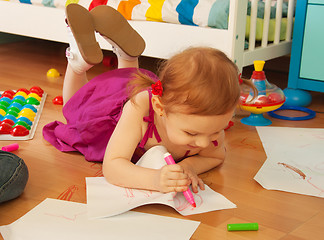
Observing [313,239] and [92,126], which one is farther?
[92,126]

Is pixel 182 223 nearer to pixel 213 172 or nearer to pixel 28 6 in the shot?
pixel 213 172

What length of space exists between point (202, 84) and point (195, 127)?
0.27 feet

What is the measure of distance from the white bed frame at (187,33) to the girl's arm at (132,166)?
56 cm

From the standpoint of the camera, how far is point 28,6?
6.68 feet

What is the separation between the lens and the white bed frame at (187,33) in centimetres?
146

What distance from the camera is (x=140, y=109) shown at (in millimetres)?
987

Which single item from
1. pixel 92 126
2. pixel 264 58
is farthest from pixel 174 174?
pixel 264 58

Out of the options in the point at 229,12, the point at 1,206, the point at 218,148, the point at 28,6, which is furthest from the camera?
the point at 28,6

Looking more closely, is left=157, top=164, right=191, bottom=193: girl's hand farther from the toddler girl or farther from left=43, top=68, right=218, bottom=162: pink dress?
left=43, top=68, right=218, bottom=162: pink dress

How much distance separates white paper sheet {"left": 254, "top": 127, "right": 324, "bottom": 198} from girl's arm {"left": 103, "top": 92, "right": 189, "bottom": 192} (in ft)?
0.79

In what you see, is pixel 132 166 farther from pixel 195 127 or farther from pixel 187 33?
pixel 187 33

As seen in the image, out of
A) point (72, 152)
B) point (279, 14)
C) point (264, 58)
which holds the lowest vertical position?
point (72, 152)

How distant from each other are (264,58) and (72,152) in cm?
80

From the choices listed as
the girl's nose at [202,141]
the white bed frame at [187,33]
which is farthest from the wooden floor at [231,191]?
the white bed frame at [187,33]
